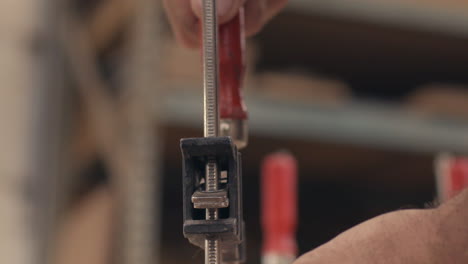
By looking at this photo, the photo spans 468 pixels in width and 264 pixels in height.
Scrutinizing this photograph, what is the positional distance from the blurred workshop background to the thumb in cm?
90

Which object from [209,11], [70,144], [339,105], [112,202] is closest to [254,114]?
[339,105]

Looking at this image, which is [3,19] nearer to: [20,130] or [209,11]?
[20,130]

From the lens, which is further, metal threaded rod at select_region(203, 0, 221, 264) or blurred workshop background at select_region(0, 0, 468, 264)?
blurred workshop background at select_region(0, 0, 468, 264)

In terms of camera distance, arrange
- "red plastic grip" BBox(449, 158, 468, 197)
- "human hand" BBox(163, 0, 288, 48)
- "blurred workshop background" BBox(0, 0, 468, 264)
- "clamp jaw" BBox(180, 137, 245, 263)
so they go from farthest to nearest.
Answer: "blurred workshop background" BBox(0, 0, 468, 264)
"red plastic grip" BBox(449, 158, 468, 197)
"human hand" BBox(163, 0, 288, 48)
"clamp jaw" BBox(180, 137, 245, 263)

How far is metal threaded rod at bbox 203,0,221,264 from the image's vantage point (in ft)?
1.20

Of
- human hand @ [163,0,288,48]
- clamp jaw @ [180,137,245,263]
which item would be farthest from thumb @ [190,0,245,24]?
clamp jaw @ [180,137,245,263]

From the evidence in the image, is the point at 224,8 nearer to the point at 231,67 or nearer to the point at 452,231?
the point at 231,67

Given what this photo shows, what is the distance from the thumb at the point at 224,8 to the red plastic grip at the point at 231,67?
0.04ft

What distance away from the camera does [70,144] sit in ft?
6.06

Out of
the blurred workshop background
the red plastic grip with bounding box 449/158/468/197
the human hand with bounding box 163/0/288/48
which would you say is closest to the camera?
the human hand with bounding box 163/0/288/48

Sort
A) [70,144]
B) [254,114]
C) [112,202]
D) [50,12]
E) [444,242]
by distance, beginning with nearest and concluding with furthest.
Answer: [444,242] → [254,114] → [112,202] → [50,12] → [70,144]

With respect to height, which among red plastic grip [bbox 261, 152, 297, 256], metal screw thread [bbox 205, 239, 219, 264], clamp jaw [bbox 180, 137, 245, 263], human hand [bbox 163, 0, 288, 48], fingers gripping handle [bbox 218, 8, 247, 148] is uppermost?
human hand [bbox 163, 0, 288, 48]

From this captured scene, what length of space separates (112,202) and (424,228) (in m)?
1.24

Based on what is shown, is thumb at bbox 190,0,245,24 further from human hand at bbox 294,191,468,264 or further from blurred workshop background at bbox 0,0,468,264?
blurred workshop background at bbox 0,0,468,264
